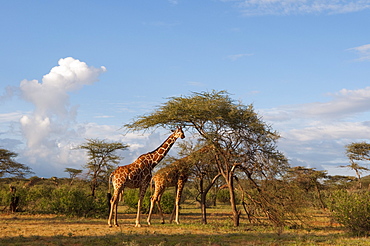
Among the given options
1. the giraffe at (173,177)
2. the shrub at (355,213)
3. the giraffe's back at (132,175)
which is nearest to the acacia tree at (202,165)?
the giraffe at (173,177)

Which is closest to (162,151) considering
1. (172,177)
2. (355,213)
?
(172,177)

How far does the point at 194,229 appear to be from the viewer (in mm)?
16969

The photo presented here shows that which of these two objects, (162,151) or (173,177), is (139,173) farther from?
(173,177)

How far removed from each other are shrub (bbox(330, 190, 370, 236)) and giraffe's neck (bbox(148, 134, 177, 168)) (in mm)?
7690

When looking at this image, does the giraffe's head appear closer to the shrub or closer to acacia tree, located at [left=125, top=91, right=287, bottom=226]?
acacia tree, located at [left=125, top=91, right=287, bottom=226]

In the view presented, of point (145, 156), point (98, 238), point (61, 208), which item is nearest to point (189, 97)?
point (145, 156)

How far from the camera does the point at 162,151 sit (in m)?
19.2

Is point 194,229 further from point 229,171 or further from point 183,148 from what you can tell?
point 183,148

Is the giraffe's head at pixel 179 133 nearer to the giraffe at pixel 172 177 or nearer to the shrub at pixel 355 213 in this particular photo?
the giraffe at pixel 172 177

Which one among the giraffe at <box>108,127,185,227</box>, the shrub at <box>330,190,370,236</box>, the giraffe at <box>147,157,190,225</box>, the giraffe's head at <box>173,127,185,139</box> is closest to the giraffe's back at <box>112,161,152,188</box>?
the giraffe at <box>108,127,185,227</box>

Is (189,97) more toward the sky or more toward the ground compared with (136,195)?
more toward the sky

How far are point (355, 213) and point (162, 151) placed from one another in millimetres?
8524

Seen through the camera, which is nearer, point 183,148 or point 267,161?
point 267,161

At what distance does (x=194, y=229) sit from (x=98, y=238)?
4494 millimetres
